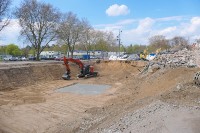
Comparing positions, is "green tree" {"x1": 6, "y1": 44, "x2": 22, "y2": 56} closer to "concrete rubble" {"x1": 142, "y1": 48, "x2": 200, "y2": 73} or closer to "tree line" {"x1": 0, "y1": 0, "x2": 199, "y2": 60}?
"tree line" {"x1": 0, "y1": 0, "x2": 199, "y2": 60}

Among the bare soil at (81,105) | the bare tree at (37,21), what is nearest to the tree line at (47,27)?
the bare tree at (37,21)

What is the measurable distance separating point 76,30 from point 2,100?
56284mm

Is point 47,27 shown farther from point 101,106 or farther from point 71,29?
point 101,106

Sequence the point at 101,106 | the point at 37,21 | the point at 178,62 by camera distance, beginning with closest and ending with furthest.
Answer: the point at 101,106
the point at 178,62
the point at 37,21

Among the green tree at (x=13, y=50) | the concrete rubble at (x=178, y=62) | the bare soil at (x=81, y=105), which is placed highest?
the green tree at (x=13, y=50)

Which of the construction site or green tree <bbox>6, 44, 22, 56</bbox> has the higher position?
green tree <bbox>6, 44, 22, 56</bbox>

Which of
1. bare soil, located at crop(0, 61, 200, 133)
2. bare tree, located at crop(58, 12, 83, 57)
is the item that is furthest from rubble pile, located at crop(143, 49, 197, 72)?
bare tree, located at crop(58, 12, 83, 57)

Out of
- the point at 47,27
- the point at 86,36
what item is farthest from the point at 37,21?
the point at 86,36

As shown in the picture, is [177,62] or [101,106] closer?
[101,106]

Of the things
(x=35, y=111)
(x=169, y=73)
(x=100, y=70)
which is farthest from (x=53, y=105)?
(x=100, y=70)

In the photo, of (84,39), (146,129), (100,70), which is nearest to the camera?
(146,129)

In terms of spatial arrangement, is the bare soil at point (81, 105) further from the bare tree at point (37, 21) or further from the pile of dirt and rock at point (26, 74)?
the bare tree at point (37, 21)

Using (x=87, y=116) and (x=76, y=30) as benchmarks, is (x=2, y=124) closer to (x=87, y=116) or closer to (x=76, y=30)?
(x=87, y=116)

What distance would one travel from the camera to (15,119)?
17.1m
